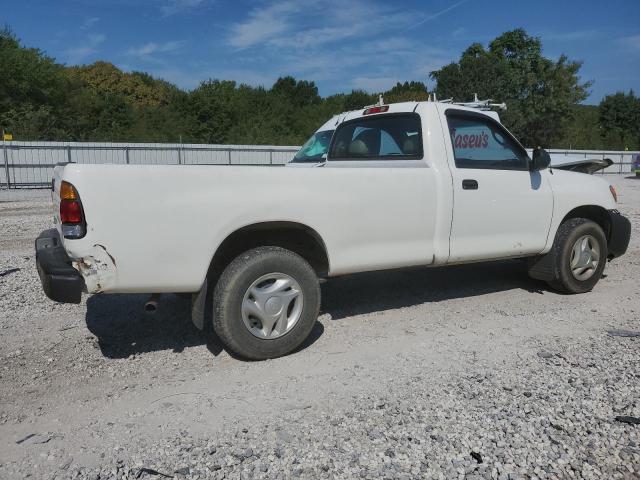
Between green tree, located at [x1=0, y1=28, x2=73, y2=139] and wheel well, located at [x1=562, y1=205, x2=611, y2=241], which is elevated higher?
green tree, located at [x1=0, y1=28, x2=73, y2=139]

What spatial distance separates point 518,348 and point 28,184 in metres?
20.8

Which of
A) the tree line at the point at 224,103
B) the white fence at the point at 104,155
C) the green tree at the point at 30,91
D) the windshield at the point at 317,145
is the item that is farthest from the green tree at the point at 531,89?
the windshield at the point at 317,145

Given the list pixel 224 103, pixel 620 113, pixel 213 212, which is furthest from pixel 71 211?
pixel 620 113

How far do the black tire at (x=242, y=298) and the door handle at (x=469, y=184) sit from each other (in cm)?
163

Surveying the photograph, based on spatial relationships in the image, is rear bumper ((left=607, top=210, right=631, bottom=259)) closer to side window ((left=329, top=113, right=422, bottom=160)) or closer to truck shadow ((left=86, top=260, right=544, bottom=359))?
truck shadow ((left=86, top=260, right=544, bottom=359))

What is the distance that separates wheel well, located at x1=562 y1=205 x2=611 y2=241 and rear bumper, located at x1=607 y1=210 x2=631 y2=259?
1.6 inches

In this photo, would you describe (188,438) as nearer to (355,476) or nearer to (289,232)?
(355,476)

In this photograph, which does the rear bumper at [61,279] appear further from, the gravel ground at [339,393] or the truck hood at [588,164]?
the truck hood at [588,164]

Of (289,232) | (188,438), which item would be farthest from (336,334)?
(188,438)

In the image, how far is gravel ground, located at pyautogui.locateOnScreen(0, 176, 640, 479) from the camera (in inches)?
105

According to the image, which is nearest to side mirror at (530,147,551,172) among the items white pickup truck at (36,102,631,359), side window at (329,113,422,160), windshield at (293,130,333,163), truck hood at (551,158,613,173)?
white pickup truck at (36,102,631,359)

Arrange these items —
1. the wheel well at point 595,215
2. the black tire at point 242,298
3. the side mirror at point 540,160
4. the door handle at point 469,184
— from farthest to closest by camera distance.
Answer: the wheel well at point 595,215
the side mirror at point 540,160
the door handle at point 469,184
the black tire at point 242,298

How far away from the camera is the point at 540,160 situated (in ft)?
16.8

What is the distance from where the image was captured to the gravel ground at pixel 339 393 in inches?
105
